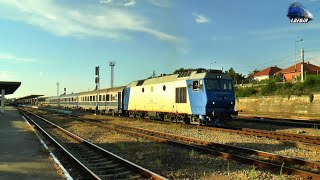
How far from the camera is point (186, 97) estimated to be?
24094 mm

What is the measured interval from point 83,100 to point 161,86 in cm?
3482

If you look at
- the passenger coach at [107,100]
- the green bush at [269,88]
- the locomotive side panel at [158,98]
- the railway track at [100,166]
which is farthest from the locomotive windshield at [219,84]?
the green bush at [269,88]

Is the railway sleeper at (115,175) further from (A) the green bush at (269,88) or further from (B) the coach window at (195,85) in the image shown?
(A) the green bush at (269,88)

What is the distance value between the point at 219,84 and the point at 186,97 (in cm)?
237

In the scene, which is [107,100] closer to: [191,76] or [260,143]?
[191,76]

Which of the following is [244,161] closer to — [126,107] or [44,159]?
[44,159]

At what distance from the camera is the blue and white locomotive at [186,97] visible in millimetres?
22438

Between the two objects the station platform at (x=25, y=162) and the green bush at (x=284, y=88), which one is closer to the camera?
the station platform at (x=25, y=162)

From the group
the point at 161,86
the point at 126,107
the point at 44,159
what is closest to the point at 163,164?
the point at 44,159

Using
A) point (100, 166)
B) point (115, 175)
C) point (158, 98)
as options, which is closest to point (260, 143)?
point (100, 166)

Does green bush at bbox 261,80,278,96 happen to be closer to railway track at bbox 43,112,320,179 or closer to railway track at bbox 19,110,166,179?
railway track at bbox 43,112,320,179

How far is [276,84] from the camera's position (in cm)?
5006

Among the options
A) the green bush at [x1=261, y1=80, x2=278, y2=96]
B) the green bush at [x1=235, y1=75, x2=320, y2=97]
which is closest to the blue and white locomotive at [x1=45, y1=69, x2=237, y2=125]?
the green bush at [x1=235, y1=75, x2=320, y2=97]

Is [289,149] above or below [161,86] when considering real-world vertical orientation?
below
